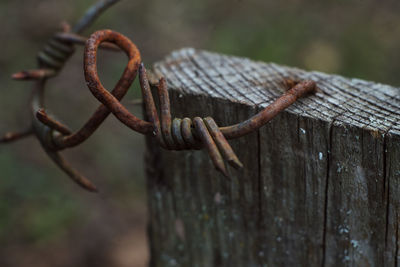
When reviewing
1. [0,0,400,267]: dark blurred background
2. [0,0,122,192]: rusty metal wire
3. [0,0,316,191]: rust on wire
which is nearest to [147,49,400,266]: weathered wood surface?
[0,0,316,191]: rust on wire

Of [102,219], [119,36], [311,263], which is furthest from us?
[102,219]

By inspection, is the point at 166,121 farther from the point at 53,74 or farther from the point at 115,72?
the point at 115,72

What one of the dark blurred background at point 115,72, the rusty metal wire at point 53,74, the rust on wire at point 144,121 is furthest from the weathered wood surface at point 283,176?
the dark blurred background at point 115,72

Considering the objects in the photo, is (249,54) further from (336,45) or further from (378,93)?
(378,93)

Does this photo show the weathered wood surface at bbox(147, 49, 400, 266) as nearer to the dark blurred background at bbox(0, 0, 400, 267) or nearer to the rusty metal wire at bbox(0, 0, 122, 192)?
the rusty metal wire at bbox(0, 0, 122, 192)

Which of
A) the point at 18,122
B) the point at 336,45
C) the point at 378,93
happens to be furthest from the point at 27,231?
the point at 336,45

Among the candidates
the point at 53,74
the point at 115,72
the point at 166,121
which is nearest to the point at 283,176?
the point at 166,121

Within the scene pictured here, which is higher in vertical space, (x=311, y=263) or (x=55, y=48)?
(x=55, y=48)
